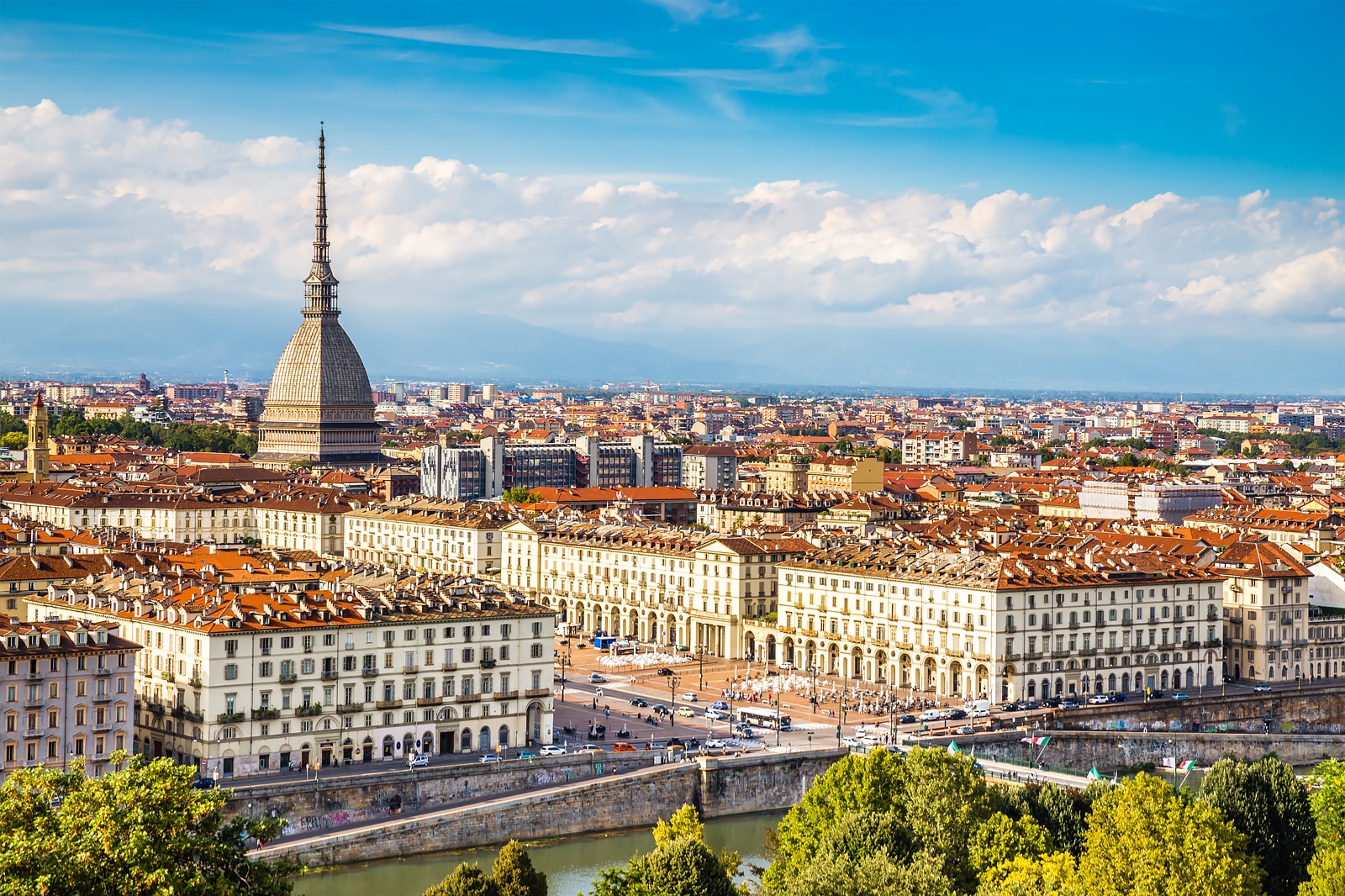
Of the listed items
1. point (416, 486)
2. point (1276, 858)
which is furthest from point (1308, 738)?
point (416, 486)

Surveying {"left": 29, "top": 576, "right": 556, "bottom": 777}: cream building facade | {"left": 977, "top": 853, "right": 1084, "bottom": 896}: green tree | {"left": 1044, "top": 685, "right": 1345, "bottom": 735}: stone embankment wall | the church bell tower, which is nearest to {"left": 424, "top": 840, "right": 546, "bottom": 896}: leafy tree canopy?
{"left": 977, "top": 853, "right": 1084, "bottom": 896}: green tree

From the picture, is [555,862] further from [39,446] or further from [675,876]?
[39,446]

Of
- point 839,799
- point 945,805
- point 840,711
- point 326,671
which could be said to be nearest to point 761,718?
point 840,711

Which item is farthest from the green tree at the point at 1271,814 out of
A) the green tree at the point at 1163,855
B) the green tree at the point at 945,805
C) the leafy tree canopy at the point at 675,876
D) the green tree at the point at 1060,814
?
the leafy tree canopy at the point at 675,876

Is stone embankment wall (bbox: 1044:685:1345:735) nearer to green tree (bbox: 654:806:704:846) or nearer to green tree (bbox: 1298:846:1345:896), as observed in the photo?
green tree (bbox: 654:806:704:846)

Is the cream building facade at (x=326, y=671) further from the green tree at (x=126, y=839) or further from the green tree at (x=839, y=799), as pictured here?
the green tree at (x=126, y=839)
